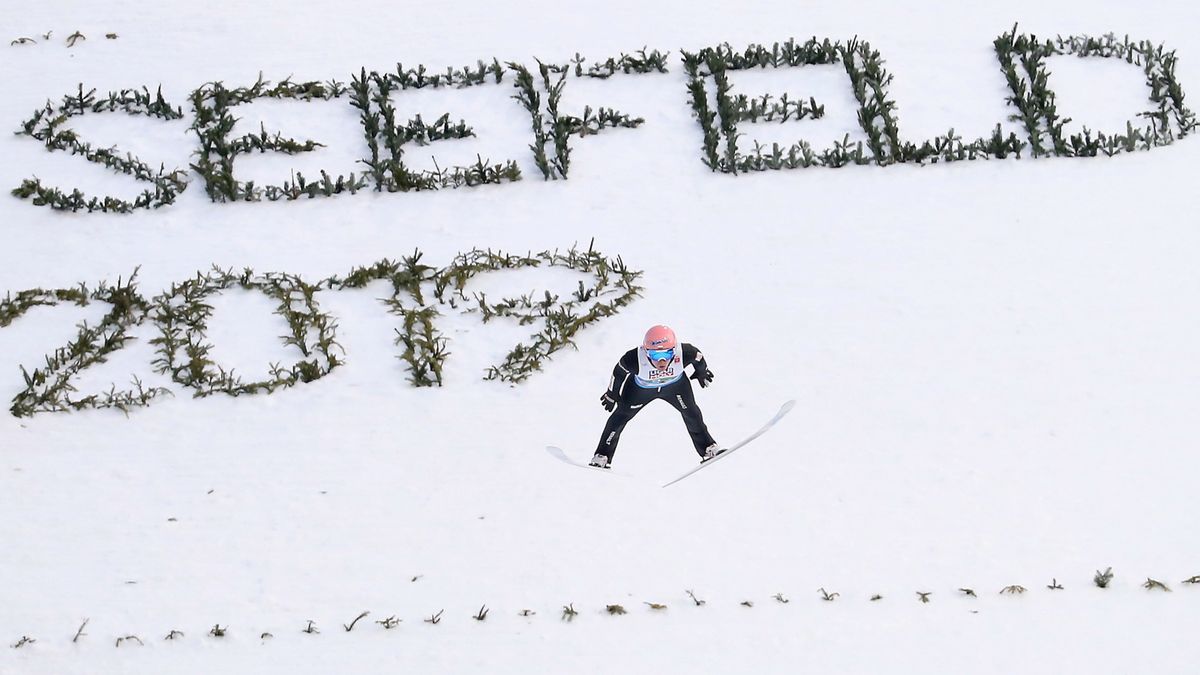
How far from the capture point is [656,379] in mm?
9875

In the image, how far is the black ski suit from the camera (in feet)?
32.5

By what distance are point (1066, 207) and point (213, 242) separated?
7954 mm

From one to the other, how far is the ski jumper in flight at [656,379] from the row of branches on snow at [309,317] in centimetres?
189

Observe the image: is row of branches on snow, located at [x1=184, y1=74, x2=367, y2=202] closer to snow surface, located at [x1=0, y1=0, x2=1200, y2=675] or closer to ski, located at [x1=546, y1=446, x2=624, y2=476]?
snow surface, located at [x1=0, y1=0, x2=1200, y2=675]

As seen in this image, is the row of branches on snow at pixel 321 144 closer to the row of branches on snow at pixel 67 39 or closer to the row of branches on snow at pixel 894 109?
the row of branches on snow at pixel 894 109

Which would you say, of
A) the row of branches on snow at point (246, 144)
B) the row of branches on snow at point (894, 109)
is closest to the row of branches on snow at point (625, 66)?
the row of branches on snow at point (894, 109)

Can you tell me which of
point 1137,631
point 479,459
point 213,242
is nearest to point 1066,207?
point 1137,631

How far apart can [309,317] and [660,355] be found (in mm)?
4000

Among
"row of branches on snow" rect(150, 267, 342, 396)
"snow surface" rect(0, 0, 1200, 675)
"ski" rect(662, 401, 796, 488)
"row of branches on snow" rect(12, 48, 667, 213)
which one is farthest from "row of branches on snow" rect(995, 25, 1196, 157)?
"row of branches on snow" rect(150, 267, 342, 396)

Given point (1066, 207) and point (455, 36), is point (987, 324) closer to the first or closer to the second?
point (1066, 207)

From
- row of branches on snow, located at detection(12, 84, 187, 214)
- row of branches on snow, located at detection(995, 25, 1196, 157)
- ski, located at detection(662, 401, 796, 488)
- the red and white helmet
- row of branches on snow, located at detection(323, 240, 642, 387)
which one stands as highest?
row of branches on snow, located at detection(12, 84, 187, 214)

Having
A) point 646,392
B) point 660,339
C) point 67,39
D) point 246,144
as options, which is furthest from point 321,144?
point 660,339

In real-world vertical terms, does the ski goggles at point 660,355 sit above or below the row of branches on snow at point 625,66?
below

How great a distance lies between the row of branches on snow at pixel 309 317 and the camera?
11828mm
